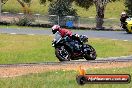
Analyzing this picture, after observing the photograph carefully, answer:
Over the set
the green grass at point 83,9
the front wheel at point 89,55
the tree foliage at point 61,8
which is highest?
the front wheel at point 89,55

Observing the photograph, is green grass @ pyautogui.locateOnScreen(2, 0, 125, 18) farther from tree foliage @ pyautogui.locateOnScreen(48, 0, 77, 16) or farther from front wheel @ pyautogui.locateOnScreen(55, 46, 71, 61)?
front wheel @ pyautogui.locateOnScreen(55, 46, 71, 61)

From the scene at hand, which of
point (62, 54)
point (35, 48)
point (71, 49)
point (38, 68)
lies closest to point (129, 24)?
point (35, 48)

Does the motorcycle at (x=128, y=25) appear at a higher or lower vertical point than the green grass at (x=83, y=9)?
higher

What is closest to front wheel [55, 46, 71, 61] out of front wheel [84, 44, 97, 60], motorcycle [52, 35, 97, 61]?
motorcycle [52, 35, 97, 61]

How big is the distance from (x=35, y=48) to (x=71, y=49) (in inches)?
→ 279

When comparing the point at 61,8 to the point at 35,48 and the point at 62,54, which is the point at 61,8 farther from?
the point at 62,54

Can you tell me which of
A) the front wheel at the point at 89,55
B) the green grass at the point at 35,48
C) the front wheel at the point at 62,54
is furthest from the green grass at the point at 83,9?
the front wheel at the point at 62,54

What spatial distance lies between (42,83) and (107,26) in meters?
35.3

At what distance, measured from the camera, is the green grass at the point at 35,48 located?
807 inches

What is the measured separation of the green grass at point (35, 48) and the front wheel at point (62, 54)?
2.28 metres

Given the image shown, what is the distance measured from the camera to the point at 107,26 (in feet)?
147

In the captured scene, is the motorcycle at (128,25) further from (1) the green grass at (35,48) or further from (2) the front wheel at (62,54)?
(2) the front wheel at (62,54)

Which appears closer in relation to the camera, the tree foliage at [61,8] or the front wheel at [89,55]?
the front wheel at [89,55]

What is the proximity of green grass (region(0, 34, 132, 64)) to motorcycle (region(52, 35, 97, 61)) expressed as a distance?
7.21 ft
